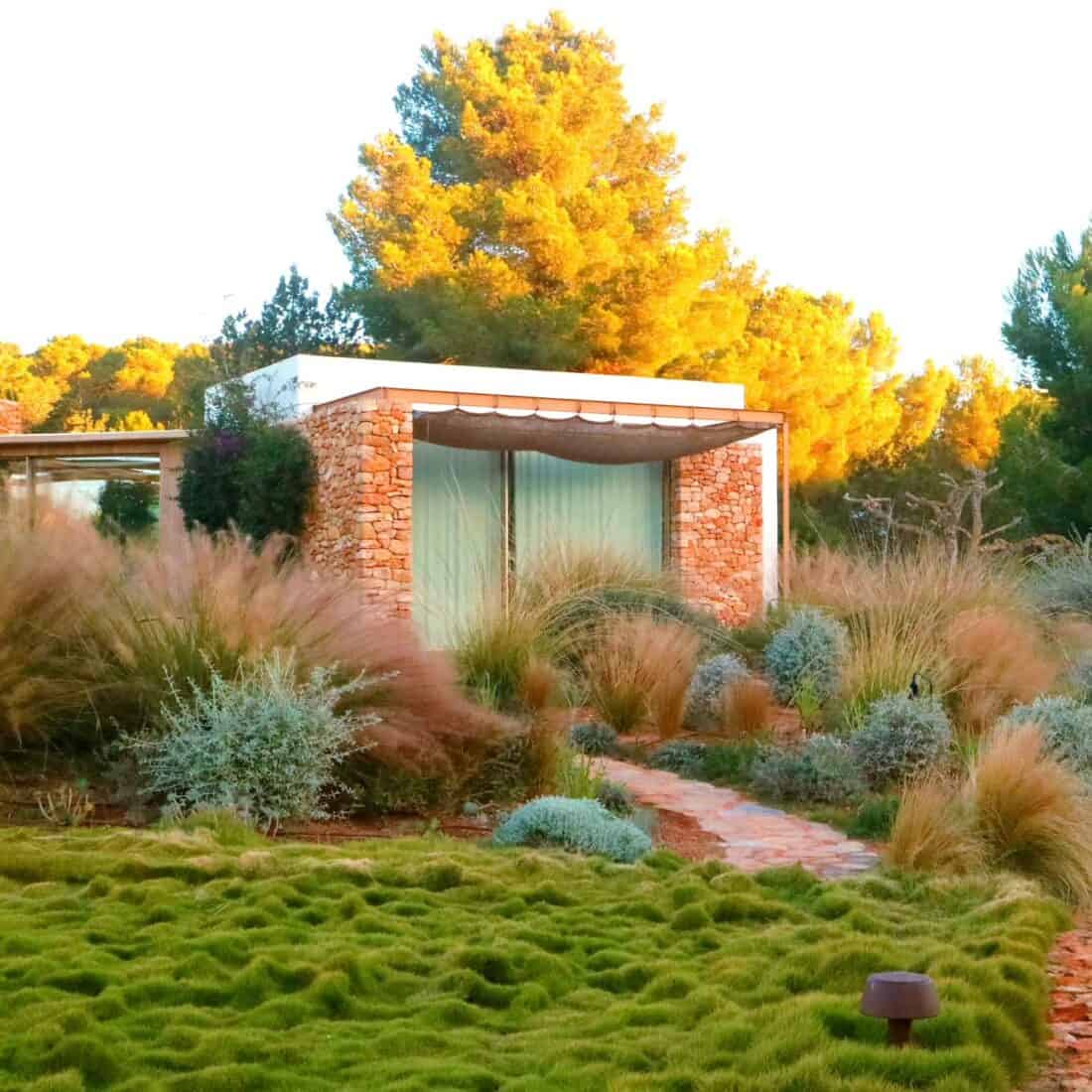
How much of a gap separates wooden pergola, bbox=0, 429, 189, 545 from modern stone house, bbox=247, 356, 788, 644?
71.3 inches

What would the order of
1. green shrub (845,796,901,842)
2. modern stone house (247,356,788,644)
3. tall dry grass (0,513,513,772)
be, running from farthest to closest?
modern stone house (247,356,788,644), green shrub (845,796,901,842), tall dry grass (0,513,513,772)

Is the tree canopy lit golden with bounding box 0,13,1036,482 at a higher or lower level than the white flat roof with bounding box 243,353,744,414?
higher

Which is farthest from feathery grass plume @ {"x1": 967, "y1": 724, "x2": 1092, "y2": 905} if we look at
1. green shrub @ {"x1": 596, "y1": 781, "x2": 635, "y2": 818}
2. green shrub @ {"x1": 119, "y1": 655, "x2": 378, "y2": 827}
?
green shrub @ {"x1": 119, "y1": 655, "x2": 378, "y2": 827}

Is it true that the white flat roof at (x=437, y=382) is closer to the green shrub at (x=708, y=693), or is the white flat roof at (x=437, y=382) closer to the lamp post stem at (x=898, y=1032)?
the green shrub at (x=708, y=693)

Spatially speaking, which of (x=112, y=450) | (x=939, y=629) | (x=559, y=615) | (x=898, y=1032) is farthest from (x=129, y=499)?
(x=898, y=1032)

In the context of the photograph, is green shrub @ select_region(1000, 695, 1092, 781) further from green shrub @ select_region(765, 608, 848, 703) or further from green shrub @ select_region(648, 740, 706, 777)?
green shrub @ select_region(765, 608, 848, 703)

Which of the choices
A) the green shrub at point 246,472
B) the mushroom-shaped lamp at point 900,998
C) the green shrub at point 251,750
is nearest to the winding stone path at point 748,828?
the green shrub at point 251,750

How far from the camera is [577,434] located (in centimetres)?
1288

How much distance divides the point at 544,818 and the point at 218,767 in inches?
50.4

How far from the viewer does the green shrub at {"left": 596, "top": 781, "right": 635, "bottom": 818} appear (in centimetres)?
639

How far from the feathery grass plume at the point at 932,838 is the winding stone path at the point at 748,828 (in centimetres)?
19

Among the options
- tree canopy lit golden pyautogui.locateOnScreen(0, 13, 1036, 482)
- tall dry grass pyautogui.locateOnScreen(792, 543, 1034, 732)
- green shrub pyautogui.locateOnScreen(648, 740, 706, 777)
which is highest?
tree canopy lit golden pyautogui.locateOnScreen(0, 13, 1036, 482)

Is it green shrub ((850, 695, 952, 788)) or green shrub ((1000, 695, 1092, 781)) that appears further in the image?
green shrub ((850, 695, 952, 788))

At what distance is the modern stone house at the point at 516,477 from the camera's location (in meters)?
12.3
